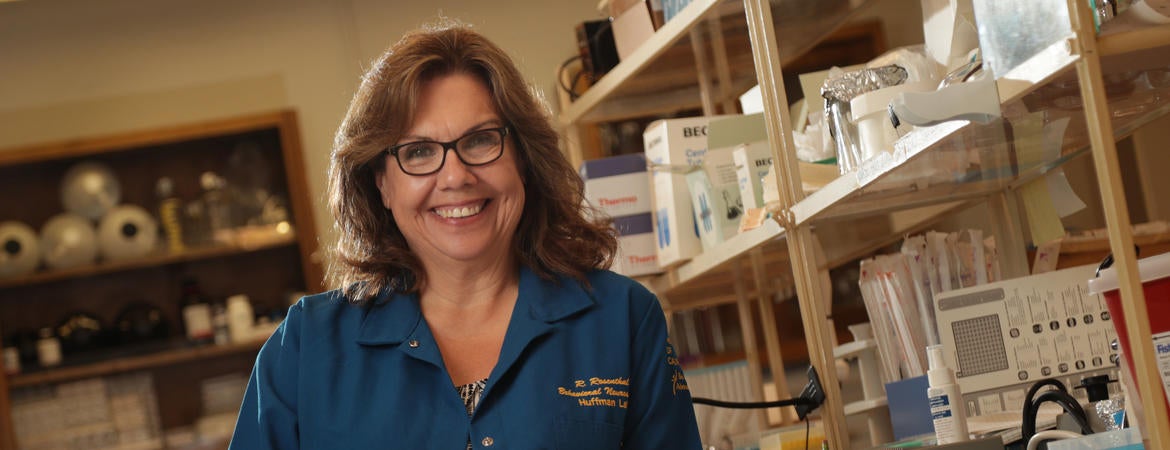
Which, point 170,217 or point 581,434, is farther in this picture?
point 170,217

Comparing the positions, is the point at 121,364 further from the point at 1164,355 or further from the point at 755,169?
the point at 1164,355

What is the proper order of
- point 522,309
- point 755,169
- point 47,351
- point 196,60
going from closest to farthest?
point 522,309, point 755,169, point 47,351, point 196,60

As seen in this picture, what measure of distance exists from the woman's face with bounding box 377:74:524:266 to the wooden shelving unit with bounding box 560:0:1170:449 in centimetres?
41

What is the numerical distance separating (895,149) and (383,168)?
0.74m

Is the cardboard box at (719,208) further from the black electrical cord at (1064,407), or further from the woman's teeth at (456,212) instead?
the black electrical cord at (1064,407)

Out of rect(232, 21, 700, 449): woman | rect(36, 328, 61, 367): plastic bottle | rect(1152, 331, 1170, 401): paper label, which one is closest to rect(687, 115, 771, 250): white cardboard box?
rect(232, 21, 700, 449): woman

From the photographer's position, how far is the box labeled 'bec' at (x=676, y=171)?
238 cm

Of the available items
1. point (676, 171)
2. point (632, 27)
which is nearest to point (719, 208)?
point (676, 171)

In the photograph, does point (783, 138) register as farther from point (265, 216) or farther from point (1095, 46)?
point (265, 216)

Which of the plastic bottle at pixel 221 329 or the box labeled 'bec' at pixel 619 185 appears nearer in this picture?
the box labeled 'bec' at pixel 619 185

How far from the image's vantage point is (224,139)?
4.77 meters

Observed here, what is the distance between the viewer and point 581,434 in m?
1.70

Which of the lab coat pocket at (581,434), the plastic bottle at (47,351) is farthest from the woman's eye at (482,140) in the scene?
the plastic bottle at (47,351)

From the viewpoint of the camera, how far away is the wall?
4.84 m
